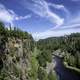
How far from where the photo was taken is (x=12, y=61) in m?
40.8

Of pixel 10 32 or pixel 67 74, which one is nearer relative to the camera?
pixel 10 32

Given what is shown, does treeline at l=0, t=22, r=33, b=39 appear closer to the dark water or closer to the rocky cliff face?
the rocky cliff face

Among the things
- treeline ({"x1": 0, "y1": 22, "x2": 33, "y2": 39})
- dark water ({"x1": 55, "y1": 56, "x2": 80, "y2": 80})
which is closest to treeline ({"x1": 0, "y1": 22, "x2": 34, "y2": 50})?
treeline ({"x1": 0, "y1": 22, "x2": 33, "y2": 39})

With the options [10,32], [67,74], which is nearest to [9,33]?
[10,32]

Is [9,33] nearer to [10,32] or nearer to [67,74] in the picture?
[10,32]

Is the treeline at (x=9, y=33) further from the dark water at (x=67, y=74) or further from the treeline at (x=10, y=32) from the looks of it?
the dark water at (x=67, y=74)

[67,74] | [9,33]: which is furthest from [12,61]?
[67,74]

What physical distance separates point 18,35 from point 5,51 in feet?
20.0

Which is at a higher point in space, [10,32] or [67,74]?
[10,32]

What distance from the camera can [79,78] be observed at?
65312 mm

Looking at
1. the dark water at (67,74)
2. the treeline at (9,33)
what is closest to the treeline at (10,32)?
the treeline at (9,33)

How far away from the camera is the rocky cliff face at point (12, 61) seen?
39.1 meters

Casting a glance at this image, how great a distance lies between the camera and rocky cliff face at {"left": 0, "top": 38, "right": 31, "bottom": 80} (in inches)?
1538

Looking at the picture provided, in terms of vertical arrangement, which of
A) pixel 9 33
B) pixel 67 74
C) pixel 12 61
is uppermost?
pixel 9 33
